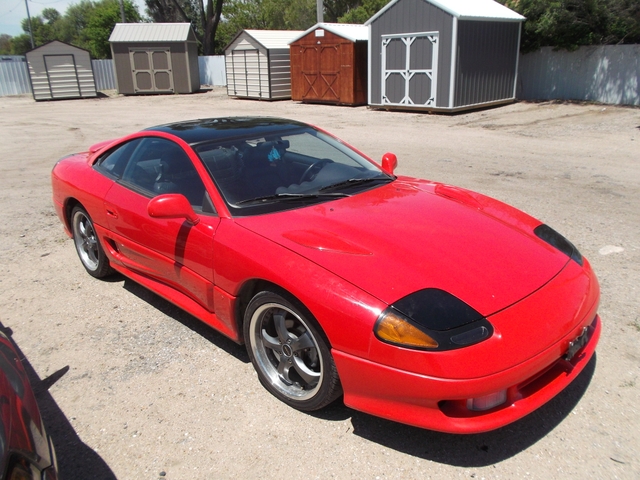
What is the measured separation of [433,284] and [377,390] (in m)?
0.56

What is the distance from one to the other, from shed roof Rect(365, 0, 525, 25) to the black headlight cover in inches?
547

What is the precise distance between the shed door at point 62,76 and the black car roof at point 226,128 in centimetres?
2775

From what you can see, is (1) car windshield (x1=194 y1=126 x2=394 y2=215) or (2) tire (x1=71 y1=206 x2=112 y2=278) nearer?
(1) car windshield (x1=194 y1=126 x2=394 y2=215)

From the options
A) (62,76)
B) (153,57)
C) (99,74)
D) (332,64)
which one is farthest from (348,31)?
(99,74)

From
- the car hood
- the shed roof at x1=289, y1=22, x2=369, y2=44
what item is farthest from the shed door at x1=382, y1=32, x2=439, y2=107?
the car hood

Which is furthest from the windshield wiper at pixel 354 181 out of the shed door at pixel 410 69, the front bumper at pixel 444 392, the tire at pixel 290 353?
the shed door at pixel 410 69

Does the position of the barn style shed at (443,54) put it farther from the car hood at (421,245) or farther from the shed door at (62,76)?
the shed door at (62,76)

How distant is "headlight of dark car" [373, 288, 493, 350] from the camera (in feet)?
7.58

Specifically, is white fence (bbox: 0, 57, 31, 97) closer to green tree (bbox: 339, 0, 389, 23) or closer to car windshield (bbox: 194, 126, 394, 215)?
green tree (bbox: 339, 0, 389, 23)

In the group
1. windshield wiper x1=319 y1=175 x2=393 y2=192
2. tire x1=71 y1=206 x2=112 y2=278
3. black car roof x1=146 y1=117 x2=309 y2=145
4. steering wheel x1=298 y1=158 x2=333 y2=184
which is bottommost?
tire x1=71 y1=206 x2=112 y2=278

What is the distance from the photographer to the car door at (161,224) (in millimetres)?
3295

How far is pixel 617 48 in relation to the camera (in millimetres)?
17125

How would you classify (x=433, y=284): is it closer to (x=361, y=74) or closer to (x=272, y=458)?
(x=272, y=458)

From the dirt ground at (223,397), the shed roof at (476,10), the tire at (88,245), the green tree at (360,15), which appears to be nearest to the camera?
the dirt ground at (223,397)
